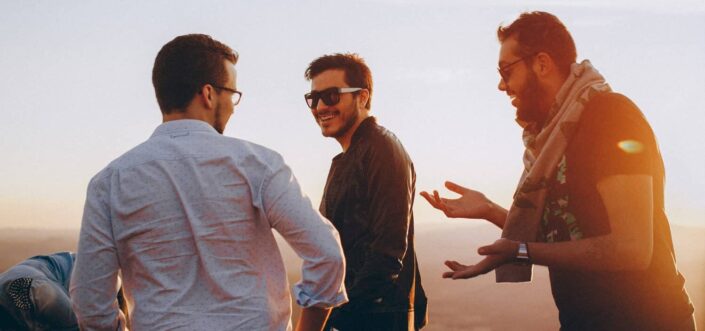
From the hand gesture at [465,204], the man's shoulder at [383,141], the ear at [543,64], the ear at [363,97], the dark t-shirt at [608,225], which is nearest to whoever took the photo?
the dark t-shirt at [608,225]

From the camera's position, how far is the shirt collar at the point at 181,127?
99.4 inches

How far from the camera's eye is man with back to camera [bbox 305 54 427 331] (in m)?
3.82

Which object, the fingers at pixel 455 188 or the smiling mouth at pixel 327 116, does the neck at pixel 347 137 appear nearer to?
the smiling mouth at pixel 327 116

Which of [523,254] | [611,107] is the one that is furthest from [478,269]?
[611,107]

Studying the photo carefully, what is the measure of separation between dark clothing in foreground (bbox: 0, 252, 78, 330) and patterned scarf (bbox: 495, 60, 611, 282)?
2.31 meters

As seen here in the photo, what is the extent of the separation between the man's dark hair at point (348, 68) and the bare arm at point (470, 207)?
1.70 metres

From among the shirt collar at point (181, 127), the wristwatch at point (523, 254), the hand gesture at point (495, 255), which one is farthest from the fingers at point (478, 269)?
the shirt collar at point (181, 127)

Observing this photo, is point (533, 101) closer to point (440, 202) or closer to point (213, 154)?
point (440, 202)

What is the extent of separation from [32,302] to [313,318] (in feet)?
5.65

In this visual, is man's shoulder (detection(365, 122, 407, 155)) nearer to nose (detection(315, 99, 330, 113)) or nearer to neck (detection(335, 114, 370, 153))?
neck (detection(335, 114, 370, 153))

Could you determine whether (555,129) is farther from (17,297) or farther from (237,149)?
(17,297)

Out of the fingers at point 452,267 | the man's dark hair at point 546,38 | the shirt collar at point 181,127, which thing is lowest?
the fingers at point 452,267

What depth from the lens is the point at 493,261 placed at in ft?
9.19

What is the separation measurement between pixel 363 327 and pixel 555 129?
160cm
